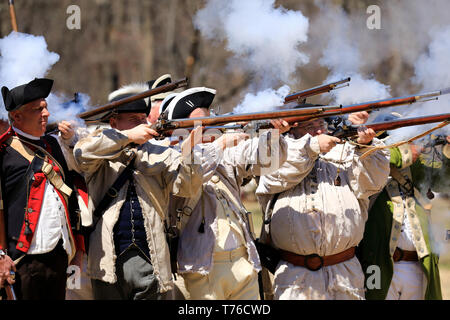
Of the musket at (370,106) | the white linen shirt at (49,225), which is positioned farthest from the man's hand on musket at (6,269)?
the musket at (370,106)

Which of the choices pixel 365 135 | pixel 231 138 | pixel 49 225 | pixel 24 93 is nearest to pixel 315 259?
pixel 365 135

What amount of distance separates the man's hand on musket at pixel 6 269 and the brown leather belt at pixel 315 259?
2093 mm

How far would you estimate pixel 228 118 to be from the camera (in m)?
4.17

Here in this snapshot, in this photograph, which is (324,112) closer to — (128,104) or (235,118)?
(235,118)

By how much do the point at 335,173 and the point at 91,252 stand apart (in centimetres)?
203

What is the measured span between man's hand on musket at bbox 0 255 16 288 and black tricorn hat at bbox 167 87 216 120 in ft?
5.22

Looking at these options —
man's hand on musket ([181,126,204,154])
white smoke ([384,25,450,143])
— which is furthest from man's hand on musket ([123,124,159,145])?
white smoke ([384,25,450,143])

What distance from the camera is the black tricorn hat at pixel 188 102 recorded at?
15.4 ft

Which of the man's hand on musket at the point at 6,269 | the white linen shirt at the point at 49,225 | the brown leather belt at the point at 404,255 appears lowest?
the brown leather belt at the point at 404,255

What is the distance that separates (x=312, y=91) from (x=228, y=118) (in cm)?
108

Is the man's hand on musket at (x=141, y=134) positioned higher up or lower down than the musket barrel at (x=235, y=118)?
lower down

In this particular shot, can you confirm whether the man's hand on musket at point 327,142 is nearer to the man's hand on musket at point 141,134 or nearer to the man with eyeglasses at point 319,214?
the man with eyeglasses at point 319,214

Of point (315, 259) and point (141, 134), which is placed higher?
point (141, 134)

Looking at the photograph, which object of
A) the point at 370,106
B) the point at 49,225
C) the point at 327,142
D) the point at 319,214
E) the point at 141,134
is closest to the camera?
the point at 49,225
